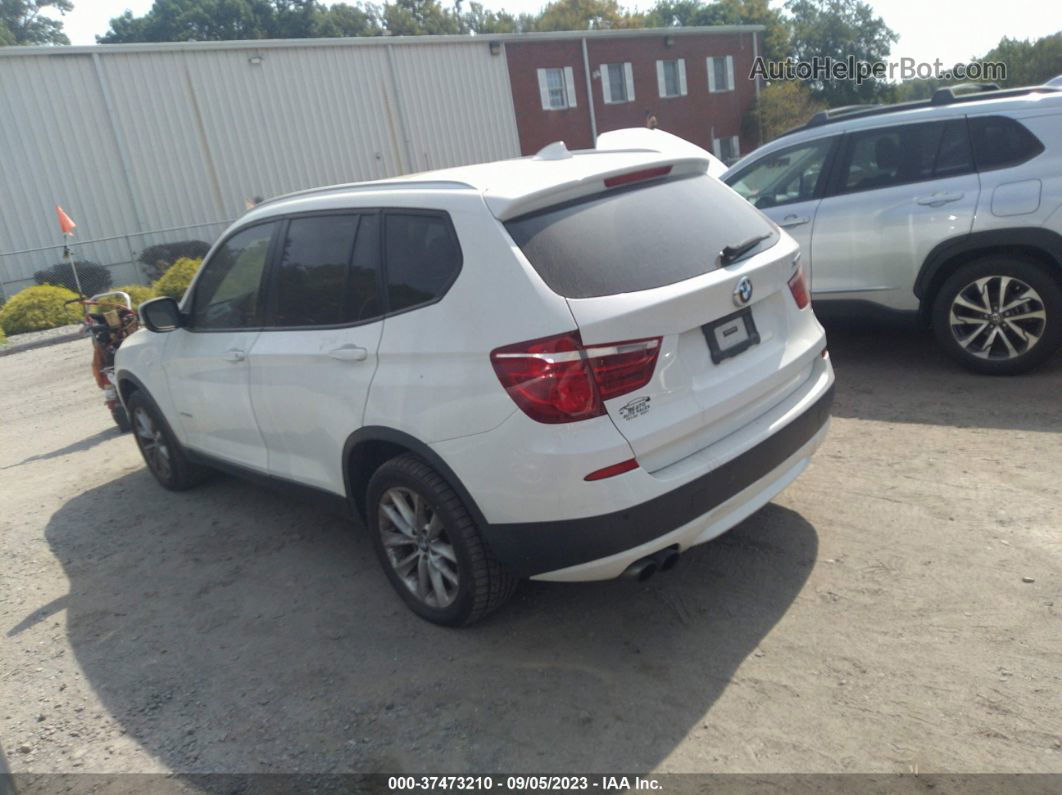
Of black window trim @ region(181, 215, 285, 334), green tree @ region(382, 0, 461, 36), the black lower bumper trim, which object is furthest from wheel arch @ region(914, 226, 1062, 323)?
green tree @ region(382, 0, 461, 36)

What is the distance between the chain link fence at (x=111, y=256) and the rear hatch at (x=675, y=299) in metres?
→ 22.0

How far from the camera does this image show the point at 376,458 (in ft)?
12.3

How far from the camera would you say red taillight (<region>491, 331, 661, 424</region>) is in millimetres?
2908

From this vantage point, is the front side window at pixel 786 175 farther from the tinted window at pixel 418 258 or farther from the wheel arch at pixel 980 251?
the tinted window at pixel 418 258

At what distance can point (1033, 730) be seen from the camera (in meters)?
2.68

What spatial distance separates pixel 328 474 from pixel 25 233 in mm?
22917

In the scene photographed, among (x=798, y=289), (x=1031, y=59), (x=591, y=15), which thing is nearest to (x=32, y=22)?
(x=591, y=15)

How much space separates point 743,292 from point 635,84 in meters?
36.2

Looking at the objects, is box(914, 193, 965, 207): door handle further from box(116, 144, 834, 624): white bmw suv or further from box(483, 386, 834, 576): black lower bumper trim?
box(483, 386, 834, 576): black lower bumper trim

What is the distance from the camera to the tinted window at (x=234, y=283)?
442 centimetres

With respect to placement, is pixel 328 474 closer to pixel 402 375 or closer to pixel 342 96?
pixel 402 375

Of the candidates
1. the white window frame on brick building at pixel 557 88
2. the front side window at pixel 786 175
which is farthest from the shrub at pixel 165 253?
the front side window at pixel 786 175

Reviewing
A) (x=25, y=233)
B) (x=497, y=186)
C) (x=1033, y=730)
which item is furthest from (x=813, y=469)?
(x=25, y=233)

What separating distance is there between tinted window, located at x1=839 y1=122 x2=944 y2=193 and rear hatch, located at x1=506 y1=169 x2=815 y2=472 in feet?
9.95
